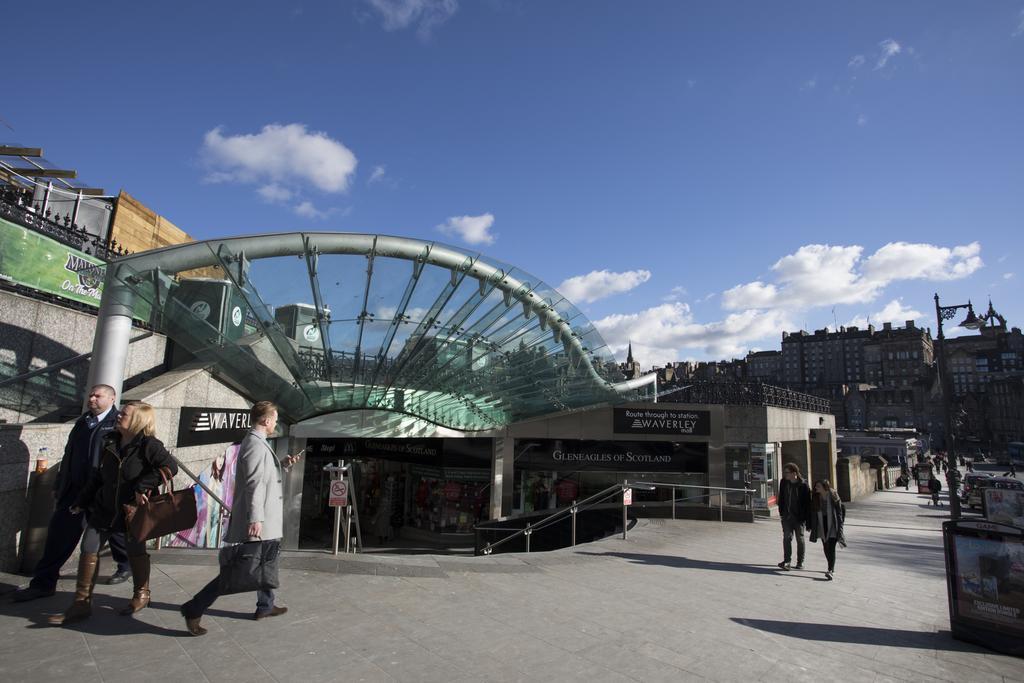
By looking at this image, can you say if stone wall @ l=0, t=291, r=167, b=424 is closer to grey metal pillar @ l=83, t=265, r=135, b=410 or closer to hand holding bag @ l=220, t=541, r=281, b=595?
grey metal pillar @ l=83, t=265, r=135, b=410

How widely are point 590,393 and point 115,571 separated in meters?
14.1

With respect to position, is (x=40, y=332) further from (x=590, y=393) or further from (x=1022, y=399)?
(x=1022, y=399)

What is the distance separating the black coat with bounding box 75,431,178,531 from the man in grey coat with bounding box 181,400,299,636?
0.69m

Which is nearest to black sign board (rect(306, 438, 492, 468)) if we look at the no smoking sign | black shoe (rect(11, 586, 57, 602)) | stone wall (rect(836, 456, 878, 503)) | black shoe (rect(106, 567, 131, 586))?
the no smoking sign

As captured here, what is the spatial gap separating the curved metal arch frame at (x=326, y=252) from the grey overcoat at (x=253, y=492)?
6.87 meters

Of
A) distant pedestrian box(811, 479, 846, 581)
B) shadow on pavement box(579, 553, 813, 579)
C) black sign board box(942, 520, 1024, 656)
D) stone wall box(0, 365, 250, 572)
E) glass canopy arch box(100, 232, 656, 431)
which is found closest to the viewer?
black sign board box(942, 520, 1024, 656)

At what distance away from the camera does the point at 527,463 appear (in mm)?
19359

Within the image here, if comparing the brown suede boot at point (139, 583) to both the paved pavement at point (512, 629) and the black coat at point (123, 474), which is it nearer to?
the paved pavement at point (512, 629)

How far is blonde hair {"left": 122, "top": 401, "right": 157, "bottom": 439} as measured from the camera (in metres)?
4.27

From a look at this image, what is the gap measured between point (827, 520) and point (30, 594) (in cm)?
919

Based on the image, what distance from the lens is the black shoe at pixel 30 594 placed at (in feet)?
15.0

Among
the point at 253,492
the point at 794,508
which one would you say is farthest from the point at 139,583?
the point at 794,508

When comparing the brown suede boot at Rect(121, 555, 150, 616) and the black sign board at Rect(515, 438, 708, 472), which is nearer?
the brown suede boot at Rect(121, 555, 150, 616)

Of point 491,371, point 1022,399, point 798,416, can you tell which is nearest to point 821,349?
point 1022,399
